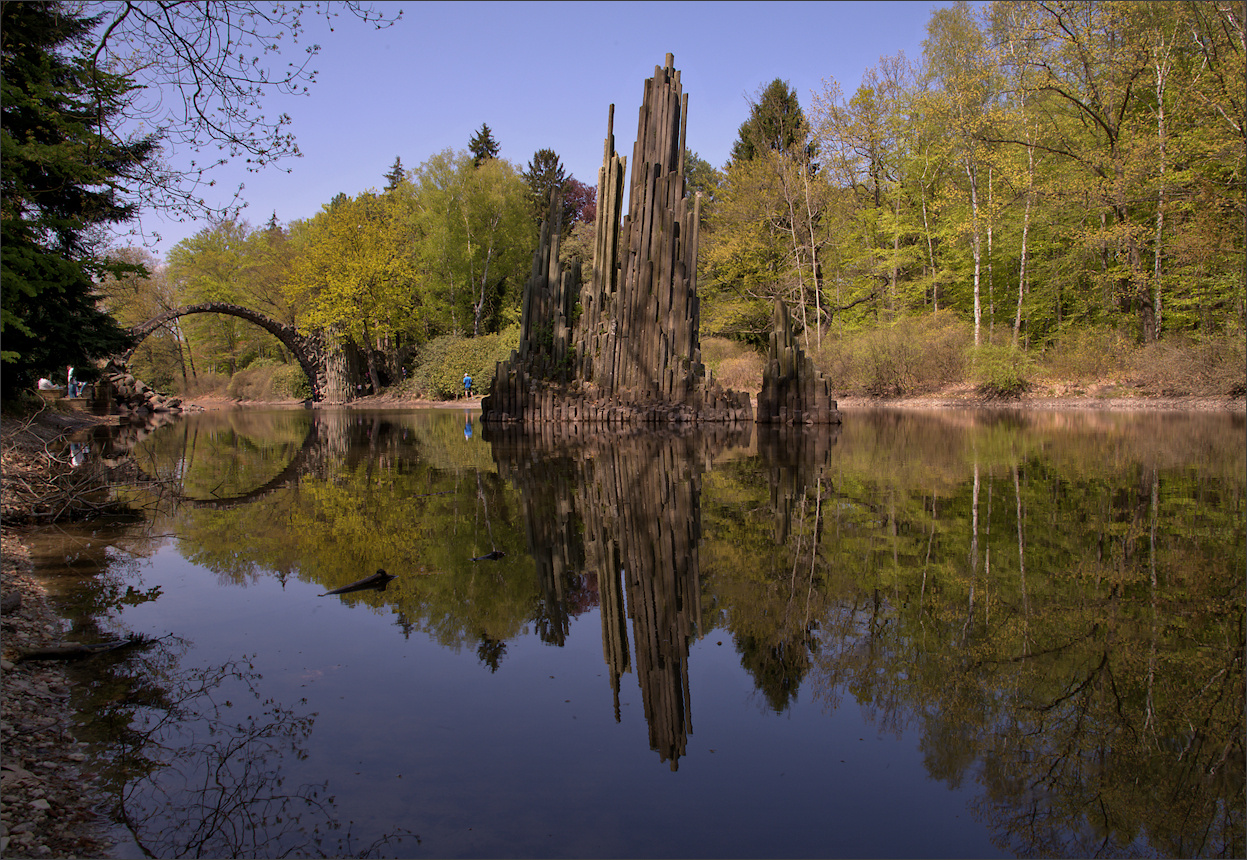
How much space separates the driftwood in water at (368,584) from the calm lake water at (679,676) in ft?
0.34

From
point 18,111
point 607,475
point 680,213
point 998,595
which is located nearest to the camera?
point 998,595

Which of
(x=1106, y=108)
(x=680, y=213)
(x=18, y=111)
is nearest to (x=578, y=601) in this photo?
(x=18, y=111)

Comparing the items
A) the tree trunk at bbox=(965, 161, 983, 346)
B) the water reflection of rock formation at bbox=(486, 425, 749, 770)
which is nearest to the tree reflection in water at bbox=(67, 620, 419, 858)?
the water reflection of rock formation at bbox=(486, 425, 749, 770)

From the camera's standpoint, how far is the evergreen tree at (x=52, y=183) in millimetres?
6934

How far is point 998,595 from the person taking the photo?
17.5 ft

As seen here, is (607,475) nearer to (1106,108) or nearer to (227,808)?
(227,808)

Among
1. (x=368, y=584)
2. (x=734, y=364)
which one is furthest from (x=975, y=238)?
(x=368, y=584)

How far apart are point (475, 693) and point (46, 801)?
1.77m

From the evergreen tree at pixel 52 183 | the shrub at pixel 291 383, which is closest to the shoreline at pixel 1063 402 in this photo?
the shrub at pixel 291 383

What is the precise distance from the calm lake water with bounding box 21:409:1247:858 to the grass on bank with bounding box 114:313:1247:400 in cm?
1637

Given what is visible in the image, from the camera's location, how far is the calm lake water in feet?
9.43

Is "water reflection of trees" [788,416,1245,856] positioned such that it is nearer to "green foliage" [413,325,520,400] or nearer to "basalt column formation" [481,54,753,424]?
"basalt column formation" [481,54,753,424]

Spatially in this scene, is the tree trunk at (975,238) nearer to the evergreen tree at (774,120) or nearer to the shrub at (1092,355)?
the shrub at (1092,355)

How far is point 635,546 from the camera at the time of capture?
23.2ft
